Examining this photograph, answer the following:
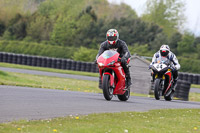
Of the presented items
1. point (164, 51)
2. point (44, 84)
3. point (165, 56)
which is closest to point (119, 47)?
point (164, 51)

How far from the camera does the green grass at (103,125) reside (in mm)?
6102

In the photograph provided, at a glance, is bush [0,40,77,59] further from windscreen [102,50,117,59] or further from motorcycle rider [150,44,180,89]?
windscreen [102,50,117,59]

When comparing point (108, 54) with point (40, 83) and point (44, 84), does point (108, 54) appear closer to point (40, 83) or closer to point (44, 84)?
point (44, 84)

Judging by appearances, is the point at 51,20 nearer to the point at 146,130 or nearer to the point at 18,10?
the point at 18,10

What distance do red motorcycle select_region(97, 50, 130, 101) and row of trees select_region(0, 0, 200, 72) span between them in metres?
36.1

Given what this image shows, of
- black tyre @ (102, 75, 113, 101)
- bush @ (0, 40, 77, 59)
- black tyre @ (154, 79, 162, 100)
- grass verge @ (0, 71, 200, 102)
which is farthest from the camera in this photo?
bush @ (0, 40, 77, 59)

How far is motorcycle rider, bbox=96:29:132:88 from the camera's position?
11469 mm

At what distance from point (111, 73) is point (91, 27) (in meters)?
50.2

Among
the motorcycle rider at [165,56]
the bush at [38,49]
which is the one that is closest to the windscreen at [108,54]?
the motorcycle rider at [165,56]

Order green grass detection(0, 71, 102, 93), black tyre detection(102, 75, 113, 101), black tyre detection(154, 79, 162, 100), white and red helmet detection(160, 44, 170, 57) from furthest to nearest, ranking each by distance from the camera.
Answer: green grass detection(0, 71, 102, 93)
white and red helmet detection(160, 44, 170, 57)
black tyre detection(154, 79, 162, 100)
black tyre detection(102, 75, 113, 101)

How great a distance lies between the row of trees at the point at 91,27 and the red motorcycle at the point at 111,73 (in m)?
36.1

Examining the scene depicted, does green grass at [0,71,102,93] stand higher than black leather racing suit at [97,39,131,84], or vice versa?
black leather racing suit at [97,39,131,84]

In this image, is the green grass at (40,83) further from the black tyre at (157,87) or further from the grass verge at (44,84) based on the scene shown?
the black tyre at (157,87)

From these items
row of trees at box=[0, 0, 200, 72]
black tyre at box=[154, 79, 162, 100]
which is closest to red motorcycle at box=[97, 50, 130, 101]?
black tyre at box=[154, 79, 162, 100]
